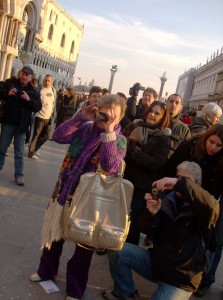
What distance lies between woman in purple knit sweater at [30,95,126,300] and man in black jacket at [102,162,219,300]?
0.46 m

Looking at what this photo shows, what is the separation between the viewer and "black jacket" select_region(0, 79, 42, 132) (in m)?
6.02

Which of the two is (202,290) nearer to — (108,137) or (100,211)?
(100,211)

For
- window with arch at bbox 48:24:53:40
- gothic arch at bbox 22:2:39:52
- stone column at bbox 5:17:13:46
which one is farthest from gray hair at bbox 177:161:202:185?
window with arch at bbox 48:24:53:40

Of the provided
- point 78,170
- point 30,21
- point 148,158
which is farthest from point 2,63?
point 78,170

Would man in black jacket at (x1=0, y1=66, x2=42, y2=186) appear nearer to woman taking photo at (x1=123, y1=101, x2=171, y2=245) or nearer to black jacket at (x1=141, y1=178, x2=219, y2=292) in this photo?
woman taking photo at (x1=123, y1=101, x2=171, y2=245)

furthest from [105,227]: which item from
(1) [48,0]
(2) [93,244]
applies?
(1) [48,0]

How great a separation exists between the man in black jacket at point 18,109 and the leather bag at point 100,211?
3.33 metres

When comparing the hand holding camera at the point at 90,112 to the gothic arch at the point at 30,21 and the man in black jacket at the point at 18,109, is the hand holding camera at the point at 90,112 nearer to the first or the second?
the man in black jacket at the point at 18,109

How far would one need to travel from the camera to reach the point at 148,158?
393 cm

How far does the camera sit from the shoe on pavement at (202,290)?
12.8 feet

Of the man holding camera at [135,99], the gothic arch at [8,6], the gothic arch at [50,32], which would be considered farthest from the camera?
the gothic arch at [50,32]

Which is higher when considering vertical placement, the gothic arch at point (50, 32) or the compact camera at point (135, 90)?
the gothic arch at point (50, 32)

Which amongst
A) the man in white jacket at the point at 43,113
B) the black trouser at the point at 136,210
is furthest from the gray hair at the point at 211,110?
the man in white jacket at the point at 43,113

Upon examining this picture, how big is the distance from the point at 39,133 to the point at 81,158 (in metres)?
5.78
